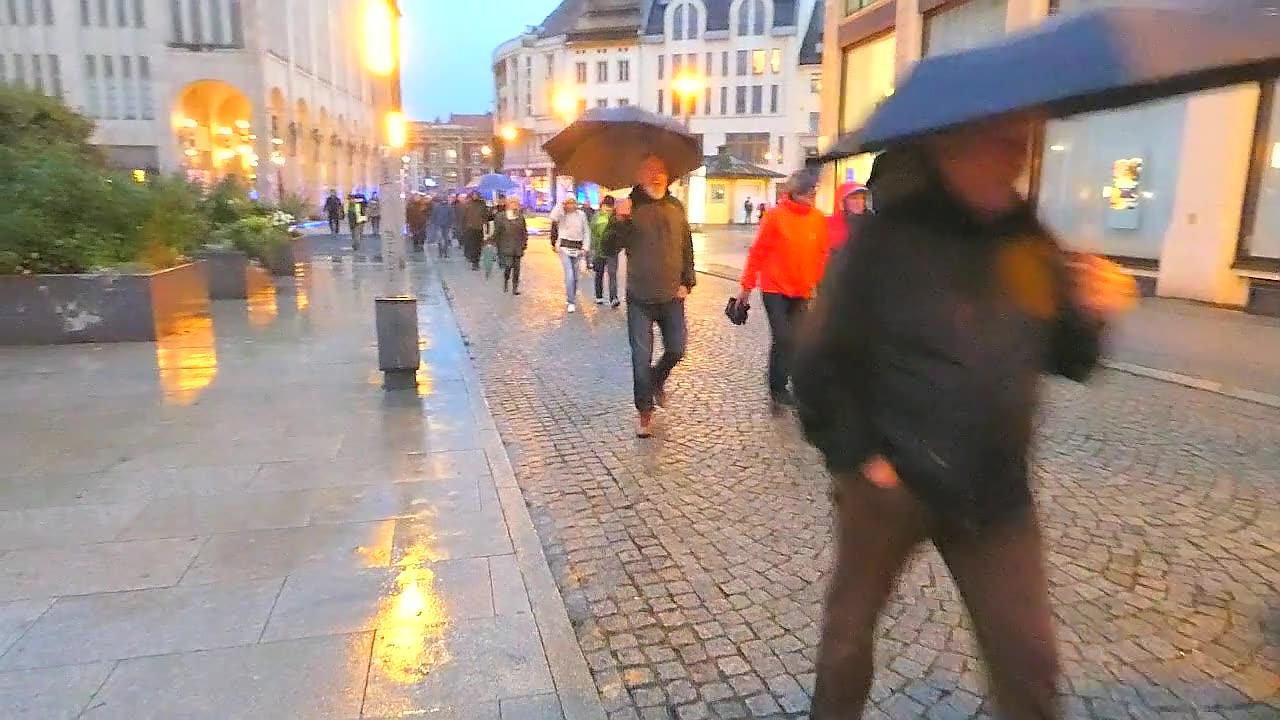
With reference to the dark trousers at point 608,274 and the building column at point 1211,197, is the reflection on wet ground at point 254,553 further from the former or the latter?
the building column at point 1211,197

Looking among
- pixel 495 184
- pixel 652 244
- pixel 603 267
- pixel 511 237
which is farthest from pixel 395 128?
pixel 495 184

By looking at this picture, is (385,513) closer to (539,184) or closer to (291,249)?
(291,249)

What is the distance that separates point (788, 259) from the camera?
6520 mm

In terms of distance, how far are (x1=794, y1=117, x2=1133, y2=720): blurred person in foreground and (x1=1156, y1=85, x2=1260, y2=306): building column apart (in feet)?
44.4

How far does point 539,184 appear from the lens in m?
82.5

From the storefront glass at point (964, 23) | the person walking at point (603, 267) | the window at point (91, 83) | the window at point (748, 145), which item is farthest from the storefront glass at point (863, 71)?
the window at point (748, 145)

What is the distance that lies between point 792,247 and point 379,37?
4499 mm

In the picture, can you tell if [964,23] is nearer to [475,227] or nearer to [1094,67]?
[475,227]

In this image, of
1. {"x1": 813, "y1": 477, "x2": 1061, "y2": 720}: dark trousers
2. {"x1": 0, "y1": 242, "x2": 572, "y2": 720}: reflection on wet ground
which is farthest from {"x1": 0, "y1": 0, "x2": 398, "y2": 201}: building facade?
{"x1": 813, "y1": 477, "x2": 1061, "y2": 720}: dark trousers

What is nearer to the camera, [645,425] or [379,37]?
[645,425]

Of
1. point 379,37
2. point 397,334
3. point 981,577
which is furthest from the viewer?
point 379,37

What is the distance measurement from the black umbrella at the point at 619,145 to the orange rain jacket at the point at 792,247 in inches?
30.1

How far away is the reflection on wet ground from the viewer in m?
2.98

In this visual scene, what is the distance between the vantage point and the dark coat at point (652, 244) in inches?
235
